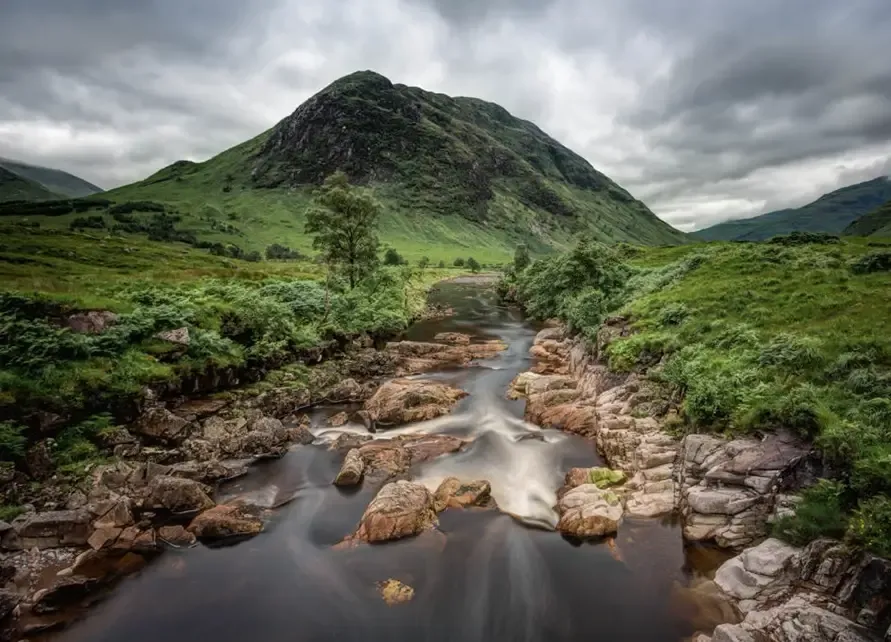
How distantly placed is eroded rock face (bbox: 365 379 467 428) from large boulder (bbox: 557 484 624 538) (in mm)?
11465

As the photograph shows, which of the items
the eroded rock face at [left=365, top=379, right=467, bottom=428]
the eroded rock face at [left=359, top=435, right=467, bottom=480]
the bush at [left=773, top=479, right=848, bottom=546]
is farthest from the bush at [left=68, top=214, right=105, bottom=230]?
the bush at [left=773, top=479, right=848, bottom=546]

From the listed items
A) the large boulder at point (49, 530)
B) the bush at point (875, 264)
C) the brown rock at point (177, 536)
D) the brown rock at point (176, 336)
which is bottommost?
the brown rock at point (177, 536)

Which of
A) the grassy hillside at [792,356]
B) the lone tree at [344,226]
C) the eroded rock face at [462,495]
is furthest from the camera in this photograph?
the lone tree at [344,226]

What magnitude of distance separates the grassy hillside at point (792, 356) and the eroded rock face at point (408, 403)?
1113 centimetres

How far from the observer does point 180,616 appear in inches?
Result: 583

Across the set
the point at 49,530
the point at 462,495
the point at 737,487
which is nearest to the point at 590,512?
the point at 737,487

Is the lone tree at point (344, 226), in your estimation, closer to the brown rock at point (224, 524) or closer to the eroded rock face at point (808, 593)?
the brown rock at point (224, 524)

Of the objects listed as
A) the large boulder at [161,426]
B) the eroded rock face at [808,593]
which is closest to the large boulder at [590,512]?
the eroded rock face at [808,593]

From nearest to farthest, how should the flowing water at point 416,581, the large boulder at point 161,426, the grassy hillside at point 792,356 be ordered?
the grassy hillside at point 792,356, the flowing water at point 416,581, the large boulder at point 161,426

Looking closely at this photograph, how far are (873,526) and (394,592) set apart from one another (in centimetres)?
1364

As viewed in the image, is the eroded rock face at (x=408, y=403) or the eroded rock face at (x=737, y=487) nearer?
the eroded rock face at (x=737, y=487)

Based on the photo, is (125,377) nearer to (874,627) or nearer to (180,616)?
(180,616)

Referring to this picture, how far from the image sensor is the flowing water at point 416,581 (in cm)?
1435

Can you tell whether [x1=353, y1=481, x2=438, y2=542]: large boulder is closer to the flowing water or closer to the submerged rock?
the flowing water
